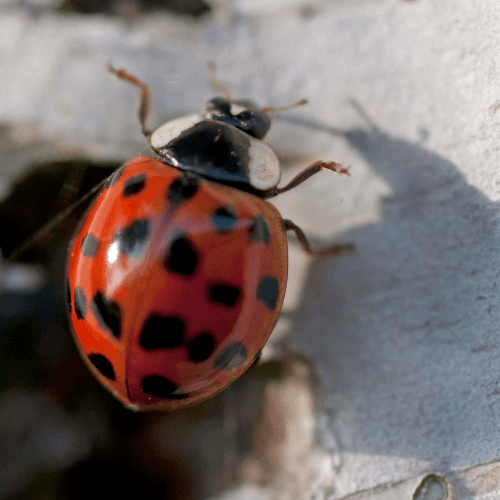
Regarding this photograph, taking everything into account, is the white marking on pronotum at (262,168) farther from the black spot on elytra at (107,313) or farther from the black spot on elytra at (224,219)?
the black spot on elytra at (107,313)

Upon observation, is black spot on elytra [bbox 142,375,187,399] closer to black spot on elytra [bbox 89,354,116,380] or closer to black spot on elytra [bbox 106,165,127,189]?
black spot on elytra [bbox 89,354,116,380]

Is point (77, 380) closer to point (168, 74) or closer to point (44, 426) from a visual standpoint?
point (44, 426)

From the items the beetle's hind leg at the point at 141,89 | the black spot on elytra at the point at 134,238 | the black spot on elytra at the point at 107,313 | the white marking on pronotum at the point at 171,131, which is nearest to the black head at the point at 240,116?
the white marking on pronotum at the point at 171,131

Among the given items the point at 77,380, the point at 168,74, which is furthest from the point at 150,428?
the point at 168,74

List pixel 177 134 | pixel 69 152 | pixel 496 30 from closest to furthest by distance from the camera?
pixel 496 30 → pixel 177 134 → pixel 69 152

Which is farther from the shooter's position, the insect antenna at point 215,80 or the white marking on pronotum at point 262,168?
the insect antenna at point 215,80

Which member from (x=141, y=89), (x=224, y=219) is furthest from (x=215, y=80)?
(x=224, y=219)
